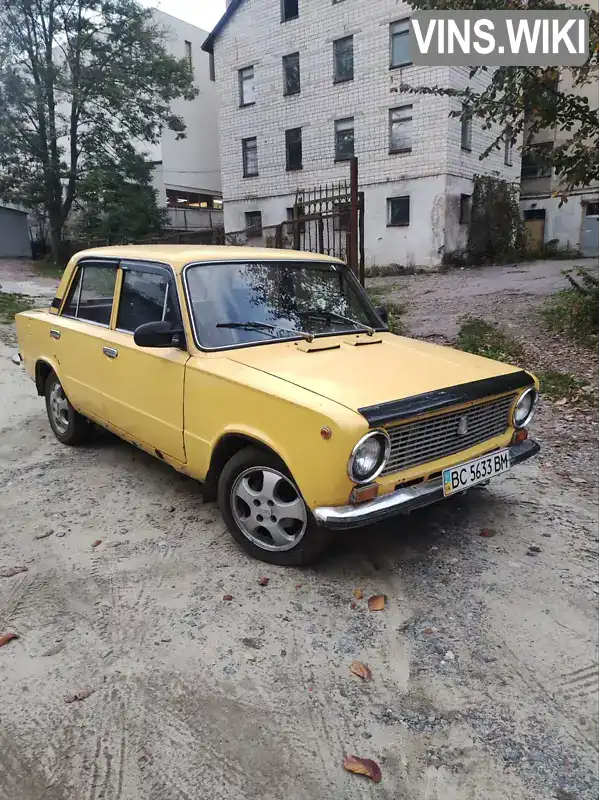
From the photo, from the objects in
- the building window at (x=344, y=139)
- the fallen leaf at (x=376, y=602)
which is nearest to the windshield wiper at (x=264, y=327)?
the fallen leaf at (x=376, y=602)

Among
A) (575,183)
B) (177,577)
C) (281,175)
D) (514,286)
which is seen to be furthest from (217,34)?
(177,577)

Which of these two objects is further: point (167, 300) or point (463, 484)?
point (167, 300)

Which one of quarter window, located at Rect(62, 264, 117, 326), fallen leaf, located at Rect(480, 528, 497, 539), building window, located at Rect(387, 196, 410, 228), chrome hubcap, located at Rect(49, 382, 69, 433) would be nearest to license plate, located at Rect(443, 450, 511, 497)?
fallen leaf, located at Rect(480, 528, 497, 539)

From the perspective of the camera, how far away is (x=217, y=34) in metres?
24.4

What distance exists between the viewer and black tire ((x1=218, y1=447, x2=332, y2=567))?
125 inches

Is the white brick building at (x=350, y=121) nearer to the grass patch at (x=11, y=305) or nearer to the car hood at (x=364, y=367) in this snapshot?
the grass patch at (x=11, y=305)

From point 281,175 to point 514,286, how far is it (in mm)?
13757

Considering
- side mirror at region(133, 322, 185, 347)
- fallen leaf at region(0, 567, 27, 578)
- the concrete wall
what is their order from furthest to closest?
1. the concrete wall
2. side mirror at region(133, 322, 185, 347)
3. fallen leaf at region(0, 567, 27, 578)

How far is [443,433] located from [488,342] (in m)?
5.43

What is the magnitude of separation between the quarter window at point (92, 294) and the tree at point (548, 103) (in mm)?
4844

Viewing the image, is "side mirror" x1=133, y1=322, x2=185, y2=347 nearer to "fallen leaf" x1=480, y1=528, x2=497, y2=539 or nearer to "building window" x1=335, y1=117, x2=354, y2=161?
"fallen leaf" x1=480, y1=528, x2=497, y2=539

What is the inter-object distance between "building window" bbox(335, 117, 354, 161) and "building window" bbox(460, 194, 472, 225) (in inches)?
179

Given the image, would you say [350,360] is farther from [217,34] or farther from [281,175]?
[217,34]

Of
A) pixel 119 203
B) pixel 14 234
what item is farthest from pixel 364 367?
pixel 14 234
